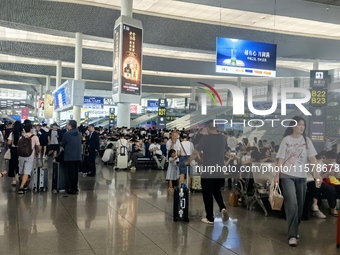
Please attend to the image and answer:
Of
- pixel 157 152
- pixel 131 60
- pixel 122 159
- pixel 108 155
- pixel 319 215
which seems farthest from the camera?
pixel 108 155

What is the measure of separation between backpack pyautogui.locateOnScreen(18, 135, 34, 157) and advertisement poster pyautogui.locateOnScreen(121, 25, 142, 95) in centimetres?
586

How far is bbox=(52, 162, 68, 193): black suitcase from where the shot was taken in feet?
26.6

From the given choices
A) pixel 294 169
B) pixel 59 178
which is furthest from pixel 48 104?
pixel 294 169

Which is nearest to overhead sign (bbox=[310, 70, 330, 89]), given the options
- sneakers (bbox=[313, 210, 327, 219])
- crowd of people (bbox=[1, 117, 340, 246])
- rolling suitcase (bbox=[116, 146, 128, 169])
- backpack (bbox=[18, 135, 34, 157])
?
crowd of people (bbox=[1, 117, 340, 246])

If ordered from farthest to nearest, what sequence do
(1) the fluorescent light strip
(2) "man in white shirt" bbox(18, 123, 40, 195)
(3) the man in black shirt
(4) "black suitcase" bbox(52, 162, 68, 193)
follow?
(1) the fluorescent light strip, (4) "black suitcase" bbox(52, 162, 68, 193), (2) "man in white shirt" bbox(18, 123, 40, 195), (3) the man in black shirt

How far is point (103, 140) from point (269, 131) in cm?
1126

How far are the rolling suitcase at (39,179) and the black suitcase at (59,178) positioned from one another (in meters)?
0.26

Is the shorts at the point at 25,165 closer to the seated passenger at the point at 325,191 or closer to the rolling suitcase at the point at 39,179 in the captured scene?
the rolling suitcase at the point at 39,179

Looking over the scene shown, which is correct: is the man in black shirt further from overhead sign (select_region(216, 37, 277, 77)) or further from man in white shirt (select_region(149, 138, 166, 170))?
overhead sign (select_region(216, 37, 277, 77))

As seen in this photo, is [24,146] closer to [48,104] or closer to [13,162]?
[13,162]

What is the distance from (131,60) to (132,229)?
924 centimetres

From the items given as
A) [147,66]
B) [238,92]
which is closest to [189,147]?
[238,92]

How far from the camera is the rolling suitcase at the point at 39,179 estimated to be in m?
8.16

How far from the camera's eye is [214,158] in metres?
5.79
